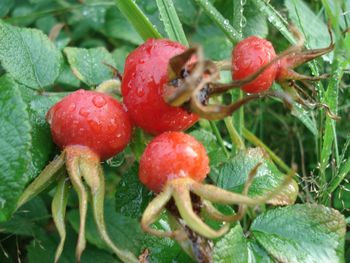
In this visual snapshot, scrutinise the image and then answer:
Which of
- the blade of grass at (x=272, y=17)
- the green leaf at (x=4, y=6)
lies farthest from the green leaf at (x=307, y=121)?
the green leaf at (x=4, y=6)

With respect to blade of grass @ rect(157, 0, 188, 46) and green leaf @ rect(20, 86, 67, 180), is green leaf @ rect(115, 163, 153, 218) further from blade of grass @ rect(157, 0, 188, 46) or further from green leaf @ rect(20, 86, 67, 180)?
blade of grass @ rect(157, 0, 188, 46)

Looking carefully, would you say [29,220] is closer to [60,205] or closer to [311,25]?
[60,205]

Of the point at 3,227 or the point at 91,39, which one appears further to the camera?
the point at 91,39

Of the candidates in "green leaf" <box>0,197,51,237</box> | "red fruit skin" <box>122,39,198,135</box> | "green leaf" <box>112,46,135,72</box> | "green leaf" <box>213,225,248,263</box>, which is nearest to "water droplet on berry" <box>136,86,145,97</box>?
"red fruit skin" <box>122,39,198,135</box>

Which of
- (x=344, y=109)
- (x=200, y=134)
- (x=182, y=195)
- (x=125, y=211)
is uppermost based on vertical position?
(x=182, y=195)

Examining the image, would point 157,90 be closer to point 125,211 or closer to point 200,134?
point 125,211

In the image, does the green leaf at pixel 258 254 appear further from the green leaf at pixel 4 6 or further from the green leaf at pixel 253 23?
the green leaf at pixel 4 6

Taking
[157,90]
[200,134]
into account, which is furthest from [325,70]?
[157,90]
